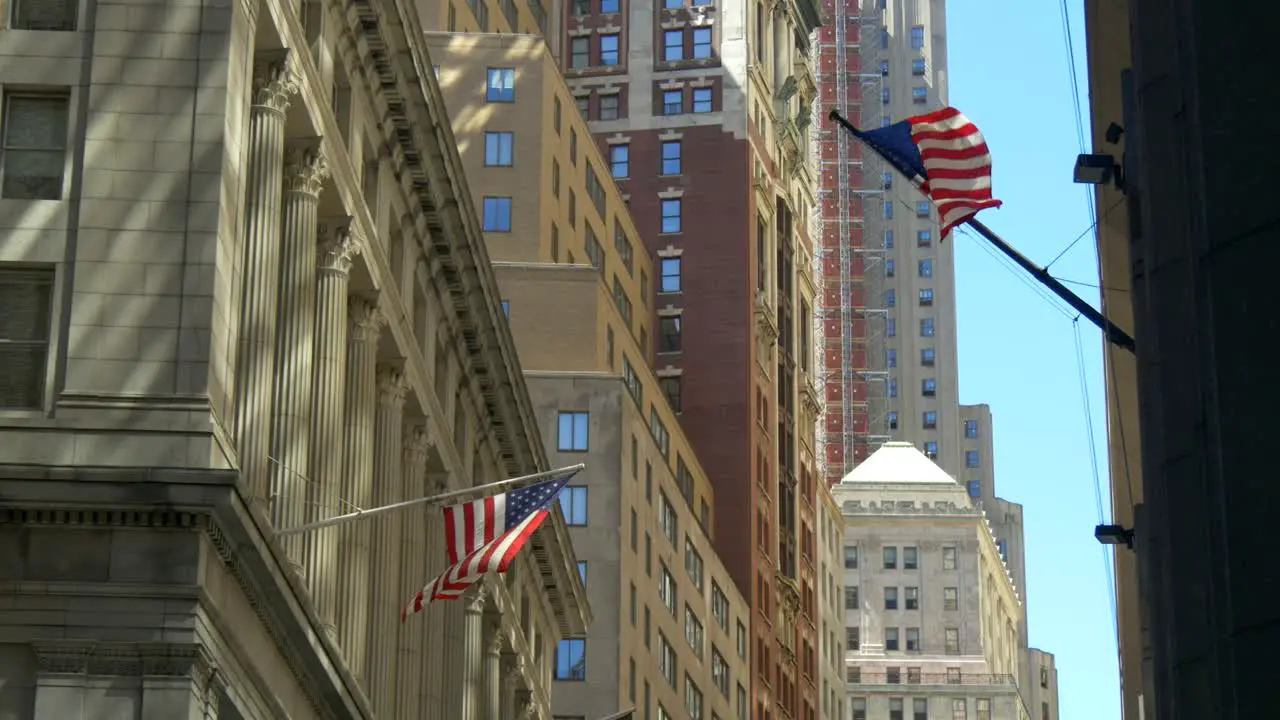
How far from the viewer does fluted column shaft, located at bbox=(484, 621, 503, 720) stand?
240ft

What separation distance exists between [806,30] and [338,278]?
442 ft

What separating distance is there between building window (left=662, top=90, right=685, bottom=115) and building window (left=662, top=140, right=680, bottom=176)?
6.19 feet

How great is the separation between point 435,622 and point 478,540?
1999 cm

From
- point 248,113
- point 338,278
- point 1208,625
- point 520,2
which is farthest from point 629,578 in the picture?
point 1208,625

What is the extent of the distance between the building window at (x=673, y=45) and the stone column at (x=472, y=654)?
9134 cm

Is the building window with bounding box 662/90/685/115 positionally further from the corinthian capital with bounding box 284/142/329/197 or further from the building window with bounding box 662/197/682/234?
the corinthian capital with bounding box 284/142/329/197

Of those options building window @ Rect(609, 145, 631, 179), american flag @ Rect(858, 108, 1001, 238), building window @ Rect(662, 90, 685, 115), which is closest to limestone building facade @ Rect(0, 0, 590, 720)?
american flag @ Rect(858, 108, 1001, 238)

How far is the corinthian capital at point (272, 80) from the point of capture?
4669 cm

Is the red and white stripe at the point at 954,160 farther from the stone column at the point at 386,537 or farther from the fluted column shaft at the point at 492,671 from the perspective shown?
the fluted column shaft at the point at 492,671

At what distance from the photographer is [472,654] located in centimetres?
6975

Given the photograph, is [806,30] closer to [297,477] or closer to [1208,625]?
[297,477]

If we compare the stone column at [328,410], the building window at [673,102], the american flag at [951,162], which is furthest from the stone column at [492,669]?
the building window at [673,102]

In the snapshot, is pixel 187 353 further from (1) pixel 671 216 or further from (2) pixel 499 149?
(1) pixel 671 216

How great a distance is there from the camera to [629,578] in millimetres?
118562
